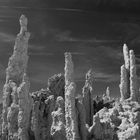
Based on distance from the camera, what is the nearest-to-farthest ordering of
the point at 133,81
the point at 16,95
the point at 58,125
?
the point at 58,125 → the point at 16,95 → the point at 133,81

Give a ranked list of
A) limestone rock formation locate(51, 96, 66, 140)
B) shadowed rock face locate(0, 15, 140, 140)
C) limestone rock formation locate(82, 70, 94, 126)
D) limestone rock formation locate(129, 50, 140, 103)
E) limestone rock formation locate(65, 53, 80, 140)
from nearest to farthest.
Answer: limestone rock formation locate(51, 96, 66, 140)
limestone rock formation locate(65, 53, 80, 140)
shadowed rock face locate(0, 15, 140, 140)
limestone rock formation locate(82, 70, 94, 126)
limestone rock formation locate(129, 50, 140, 103)

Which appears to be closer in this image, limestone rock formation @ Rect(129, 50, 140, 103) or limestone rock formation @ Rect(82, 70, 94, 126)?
limestone rock formation @ Rect(82, 70, 94, 126)

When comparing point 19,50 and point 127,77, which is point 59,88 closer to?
point 19,50

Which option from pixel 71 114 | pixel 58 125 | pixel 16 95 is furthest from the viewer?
pixel 16 95

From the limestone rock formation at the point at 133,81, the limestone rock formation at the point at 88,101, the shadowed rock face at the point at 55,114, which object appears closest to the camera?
the shadowed rock face at the point at 55,114

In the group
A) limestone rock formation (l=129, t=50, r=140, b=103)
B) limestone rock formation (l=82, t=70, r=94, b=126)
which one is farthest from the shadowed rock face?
limestone rock formation (l=129, t=50, r=140, b=103)

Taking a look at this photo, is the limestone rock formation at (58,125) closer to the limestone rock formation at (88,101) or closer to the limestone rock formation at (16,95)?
the limestone rock formation at (16,95)

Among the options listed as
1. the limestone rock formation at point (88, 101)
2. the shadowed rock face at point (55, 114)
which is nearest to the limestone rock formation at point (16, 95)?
the shadowed rock face at point (55, 114)

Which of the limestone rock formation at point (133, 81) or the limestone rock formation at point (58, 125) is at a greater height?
the limestone rock formation at point (133, 81)

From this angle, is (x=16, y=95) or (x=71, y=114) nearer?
(x=71, y=114)

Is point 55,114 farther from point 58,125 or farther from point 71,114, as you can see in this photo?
point 71,114

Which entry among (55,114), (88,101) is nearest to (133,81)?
(88,101)

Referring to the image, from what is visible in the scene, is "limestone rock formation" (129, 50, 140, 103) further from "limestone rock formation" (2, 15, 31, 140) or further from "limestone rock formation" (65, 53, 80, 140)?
"limestone rock formation" (2, 15, 31, 140)

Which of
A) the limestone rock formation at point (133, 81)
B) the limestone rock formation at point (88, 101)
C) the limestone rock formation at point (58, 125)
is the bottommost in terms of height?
the limestone rock formation at point (58, 125)
